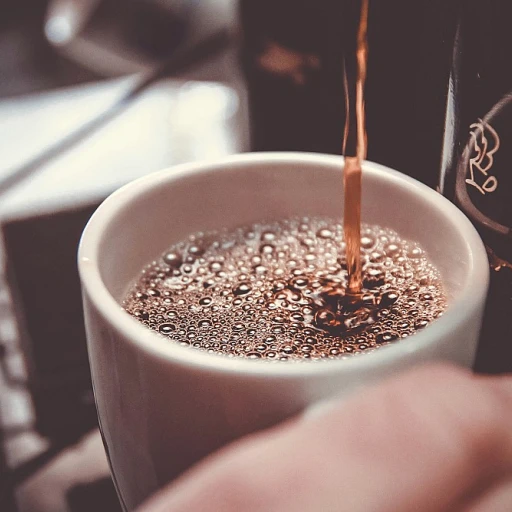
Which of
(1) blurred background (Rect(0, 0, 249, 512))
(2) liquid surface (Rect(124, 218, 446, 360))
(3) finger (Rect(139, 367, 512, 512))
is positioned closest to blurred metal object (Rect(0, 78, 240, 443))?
(1) blurred background (Rect(0, 0, 249, 512))

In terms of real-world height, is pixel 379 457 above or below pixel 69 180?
above

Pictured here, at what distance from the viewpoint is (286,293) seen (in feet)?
1.40

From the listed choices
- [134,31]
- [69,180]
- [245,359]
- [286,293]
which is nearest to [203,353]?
[245,359]

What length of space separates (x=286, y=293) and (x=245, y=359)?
120 millimetres

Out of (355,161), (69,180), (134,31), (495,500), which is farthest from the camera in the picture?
(134,31)

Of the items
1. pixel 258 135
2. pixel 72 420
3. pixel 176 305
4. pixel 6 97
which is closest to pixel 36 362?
pixel 72 420

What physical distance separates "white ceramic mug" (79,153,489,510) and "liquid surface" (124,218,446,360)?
0.01m

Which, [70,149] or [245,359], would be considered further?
[70,149]

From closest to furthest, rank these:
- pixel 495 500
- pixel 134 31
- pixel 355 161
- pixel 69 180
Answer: pixel 495 500 → pixel 355 161 → pixel 69 180 → pixel 134 31

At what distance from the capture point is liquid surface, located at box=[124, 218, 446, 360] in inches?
15.1

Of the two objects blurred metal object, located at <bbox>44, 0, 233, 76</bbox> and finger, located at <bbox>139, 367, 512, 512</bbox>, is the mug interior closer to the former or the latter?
finger, located at <bbox>139, 367, 512, 512</bbox>

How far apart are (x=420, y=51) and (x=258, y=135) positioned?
231 mm

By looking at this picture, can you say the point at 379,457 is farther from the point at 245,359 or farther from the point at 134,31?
the point at 134,31

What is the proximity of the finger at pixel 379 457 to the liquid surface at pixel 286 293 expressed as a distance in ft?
0.32
